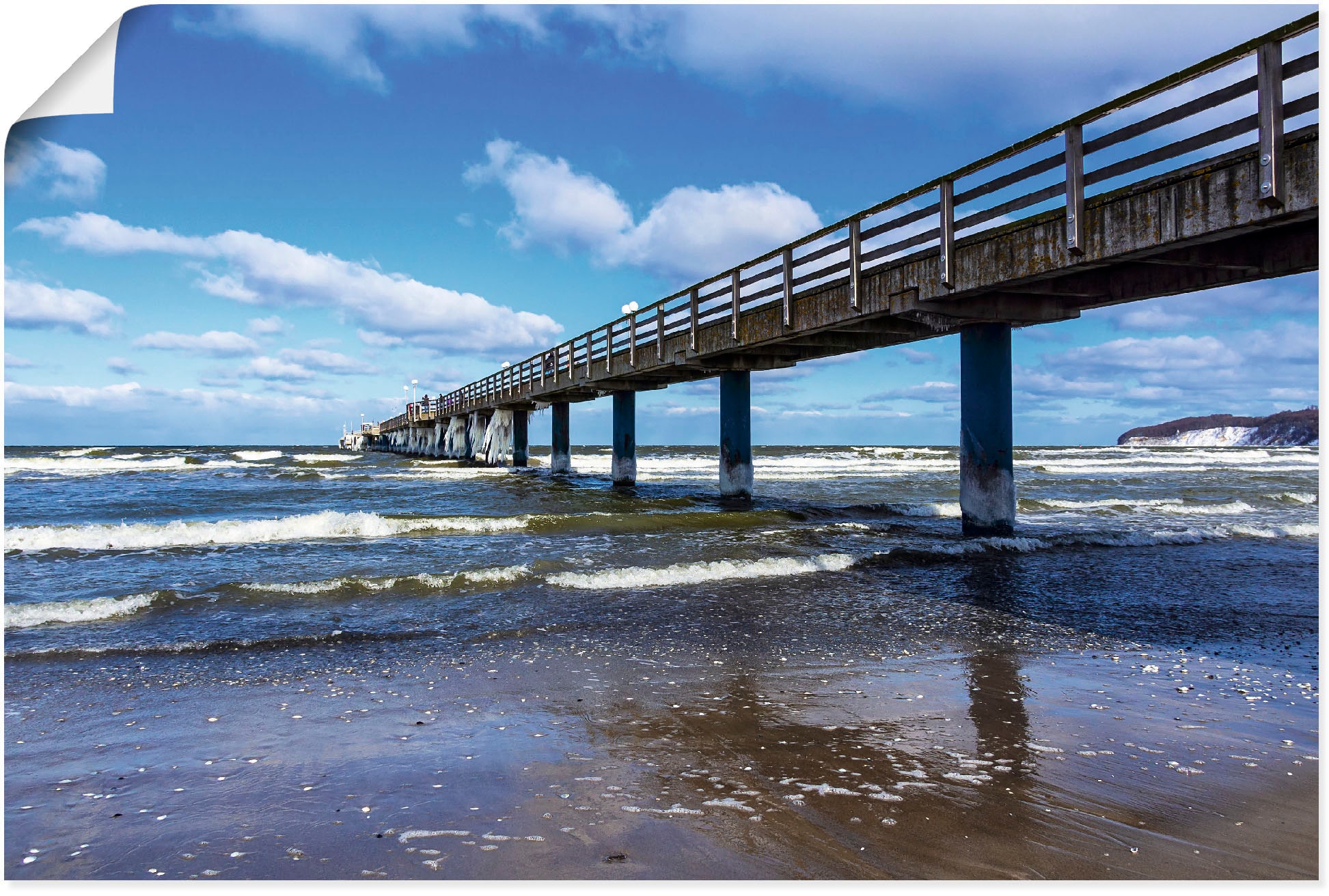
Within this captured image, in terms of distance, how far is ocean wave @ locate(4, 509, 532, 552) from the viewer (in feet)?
46.7

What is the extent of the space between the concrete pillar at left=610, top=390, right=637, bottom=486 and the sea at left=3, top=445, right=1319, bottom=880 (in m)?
13.6

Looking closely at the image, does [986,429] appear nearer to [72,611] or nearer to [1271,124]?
[1271,124]

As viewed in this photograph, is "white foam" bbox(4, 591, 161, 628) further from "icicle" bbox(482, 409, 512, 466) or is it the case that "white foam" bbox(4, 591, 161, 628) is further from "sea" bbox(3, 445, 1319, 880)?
"icicle" bbox(482, 409, 512, 466)

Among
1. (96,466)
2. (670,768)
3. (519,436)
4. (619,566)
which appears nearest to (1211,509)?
(619,566)

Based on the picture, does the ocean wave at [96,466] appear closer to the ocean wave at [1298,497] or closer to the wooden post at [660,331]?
the wooden post at [660,331]

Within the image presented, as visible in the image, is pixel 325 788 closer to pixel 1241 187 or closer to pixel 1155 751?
pixel 1155 751

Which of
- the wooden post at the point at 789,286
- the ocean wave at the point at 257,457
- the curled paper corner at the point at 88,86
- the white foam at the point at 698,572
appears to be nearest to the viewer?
the curled paper corner at the point at 88,86

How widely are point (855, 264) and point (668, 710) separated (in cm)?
855

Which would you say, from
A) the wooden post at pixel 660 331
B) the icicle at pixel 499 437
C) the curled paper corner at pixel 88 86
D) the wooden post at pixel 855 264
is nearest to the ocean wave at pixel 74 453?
the icicle at pixel 499 437

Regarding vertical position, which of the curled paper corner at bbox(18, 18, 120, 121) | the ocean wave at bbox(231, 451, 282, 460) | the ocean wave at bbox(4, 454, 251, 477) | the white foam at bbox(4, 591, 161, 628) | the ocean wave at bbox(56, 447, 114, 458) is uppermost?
the curled paper corner at bbox(18, 18, 120, 121)

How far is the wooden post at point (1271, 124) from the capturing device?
5.98 metres

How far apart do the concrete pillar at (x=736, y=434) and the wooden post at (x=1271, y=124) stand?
45.5 feet

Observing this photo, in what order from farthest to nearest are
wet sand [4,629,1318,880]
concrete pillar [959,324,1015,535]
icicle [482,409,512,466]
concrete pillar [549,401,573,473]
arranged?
icicle [482,409,512,466] < concrete pillar [549,401,573,473] < concrete pillar [959,324,1015,535] < wet sand [4,629,1318,880]

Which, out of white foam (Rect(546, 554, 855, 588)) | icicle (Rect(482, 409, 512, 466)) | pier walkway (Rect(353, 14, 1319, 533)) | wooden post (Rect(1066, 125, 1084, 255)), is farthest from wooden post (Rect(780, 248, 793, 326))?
icicle (Rect(482, 409, 512, 466))
